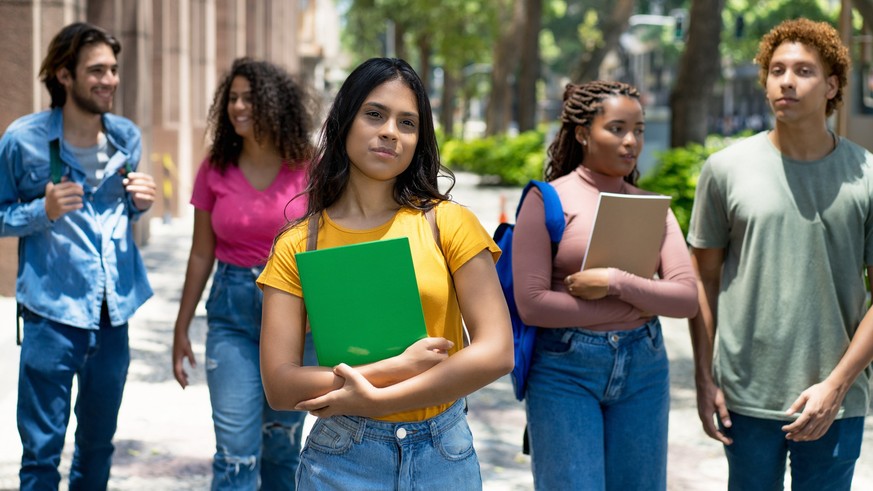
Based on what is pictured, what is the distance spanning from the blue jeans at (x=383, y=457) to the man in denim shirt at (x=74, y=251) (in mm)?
2094

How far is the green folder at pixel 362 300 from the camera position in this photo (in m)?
2.70

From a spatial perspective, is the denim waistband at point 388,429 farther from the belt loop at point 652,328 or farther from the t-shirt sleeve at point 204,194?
the t-shirt sleeve at point 204,194

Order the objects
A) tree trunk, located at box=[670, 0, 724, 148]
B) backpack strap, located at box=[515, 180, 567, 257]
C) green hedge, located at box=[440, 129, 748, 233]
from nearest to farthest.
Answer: backpack strap, located at box=[515, 180, 567, 257], green hedge, located at box=[440, 129, 748, 233], tree trunk, located at box=[670, 0, 724, 148]

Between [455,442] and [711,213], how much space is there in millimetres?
1391

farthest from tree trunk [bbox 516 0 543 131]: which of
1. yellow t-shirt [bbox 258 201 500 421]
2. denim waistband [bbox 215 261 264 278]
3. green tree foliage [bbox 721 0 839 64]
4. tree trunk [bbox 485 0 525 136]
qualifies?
yellow t-shirt [bbox 258 201 500 421]

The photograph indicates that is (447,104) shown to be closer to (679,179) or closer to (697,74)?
(697,74)

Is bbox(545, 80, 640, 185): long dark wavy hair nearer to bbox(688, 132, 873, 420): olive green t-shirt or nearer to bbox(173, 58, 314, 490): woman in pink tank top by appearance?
bbox(688, 132, 873, 420): olive green t-shirt

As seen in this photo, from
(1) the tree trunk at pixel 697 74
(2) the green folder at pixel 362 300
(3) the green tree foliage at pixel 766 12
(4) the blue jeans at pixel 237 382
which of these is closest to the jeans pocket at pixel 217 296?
(4) the blue jeans at pixel 237 382

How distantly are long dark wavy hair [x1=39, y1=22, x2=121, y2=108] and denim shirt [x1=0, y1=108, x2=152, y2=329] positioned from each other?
0.11 metres

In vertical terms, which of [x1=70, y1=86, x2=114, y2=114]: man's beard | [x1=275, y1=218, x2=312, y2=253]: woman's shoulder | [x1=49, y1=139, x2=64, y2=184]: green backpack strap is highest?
[x1=70, y1=86, x2=114, y2=114]: man's beard

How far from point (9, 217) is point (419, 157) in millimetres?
2329

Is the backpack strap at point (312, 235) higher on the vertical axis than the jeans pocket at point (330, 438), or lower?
higher

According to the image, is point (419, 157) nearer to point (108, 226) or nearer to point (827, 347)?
point (827, 347)

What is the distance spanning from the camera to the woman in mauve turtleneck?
3.87 m
